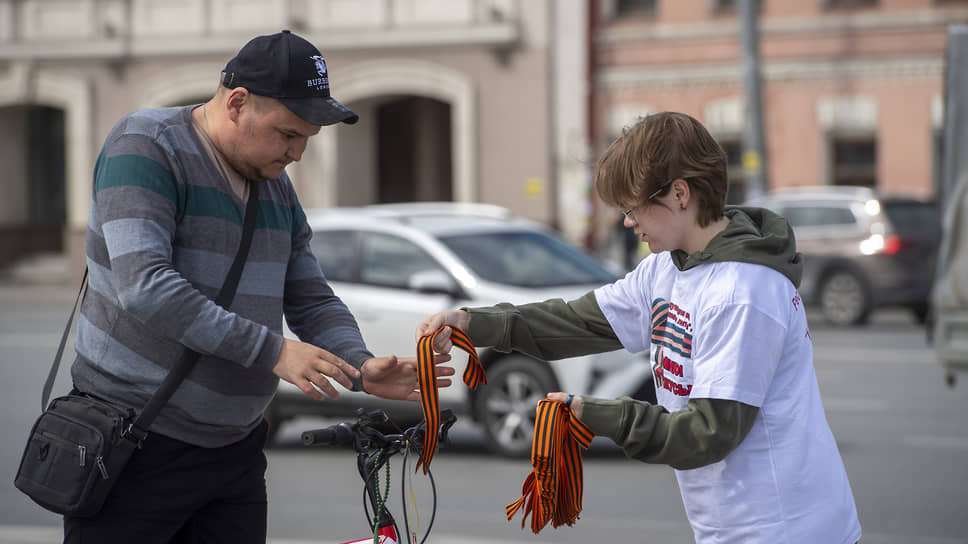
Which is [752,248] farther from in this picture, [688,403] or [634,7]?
[634,7]

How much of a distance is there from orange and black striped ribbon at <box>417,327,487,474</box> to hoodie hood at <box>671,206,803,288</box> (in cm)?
58

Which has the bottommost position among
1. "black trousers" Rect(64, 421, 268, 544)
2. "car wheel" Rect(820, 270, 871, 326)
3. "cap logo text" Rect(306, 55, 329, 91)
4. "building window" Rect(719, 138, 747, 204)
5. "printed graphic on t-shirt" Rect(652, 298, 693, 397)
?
"car wheel" Rect(820, 270, 871, 326)

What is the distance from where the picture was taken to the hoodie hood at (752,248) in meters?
2.63

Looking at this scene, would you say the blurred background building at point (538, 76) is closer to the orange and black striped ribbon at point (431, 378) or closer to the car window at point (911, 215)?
the car window at point (911, 215)

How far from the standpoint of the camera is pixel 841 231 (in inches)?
718

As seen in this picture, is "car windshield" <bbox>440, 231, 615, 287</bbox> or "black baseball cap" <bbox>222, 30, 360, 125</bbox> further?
"car windshield" <bbox>440, 231, 615, 287</bbox>

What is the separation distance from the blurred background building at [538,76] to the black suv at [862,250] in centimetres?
725

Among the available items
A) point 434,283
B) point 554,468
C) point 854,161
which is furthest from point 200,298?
point 854,161

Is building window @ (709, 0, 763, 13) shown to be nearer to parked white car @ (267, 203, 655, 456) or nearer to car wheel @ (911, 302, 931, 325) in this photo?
car wheel @ (911, 302, 931, 325)

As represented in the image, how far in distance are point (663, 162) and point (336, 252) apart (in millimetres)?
7343

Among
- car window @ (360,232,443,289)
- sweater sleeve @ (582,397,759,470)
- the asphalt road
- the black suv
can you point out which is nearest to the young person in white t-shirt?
sweater sleeve @ (582,397,759,470)

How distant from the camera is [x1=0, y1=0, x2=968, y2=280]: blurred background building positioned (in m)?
26.5

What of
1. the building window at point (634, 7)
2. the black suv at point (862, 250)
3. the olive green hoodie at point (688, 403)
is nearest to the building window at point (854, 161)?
the building window at point (634, 7)

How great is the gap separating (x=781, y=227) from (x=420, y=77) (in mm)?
25944
